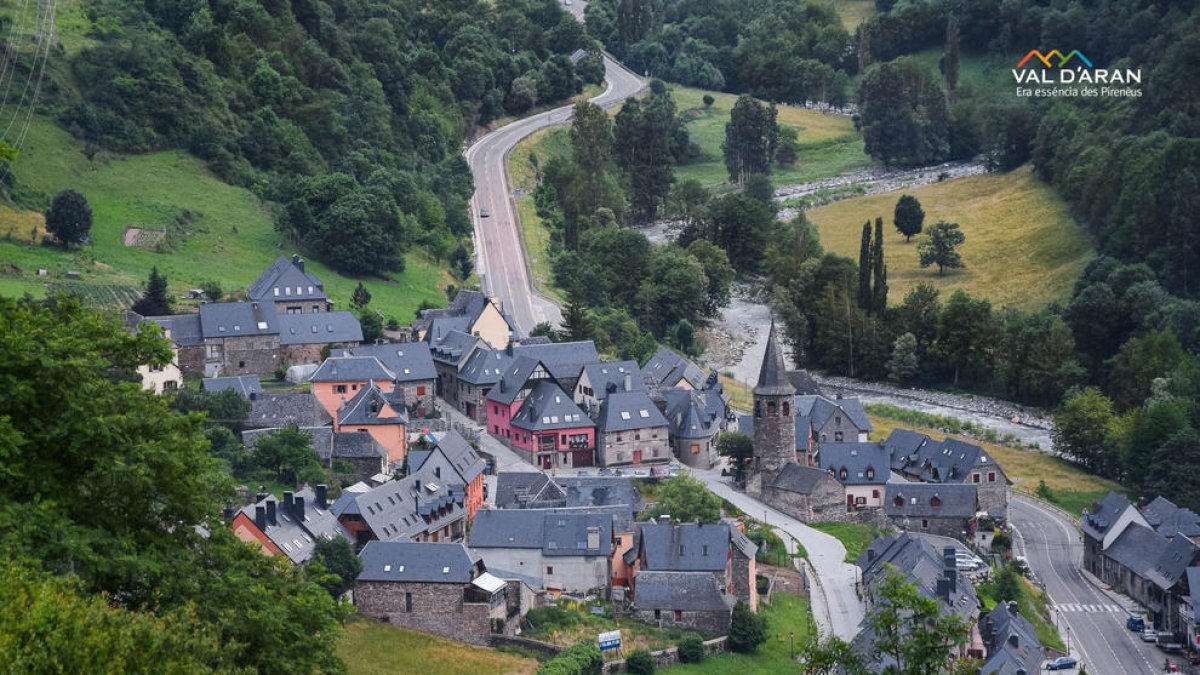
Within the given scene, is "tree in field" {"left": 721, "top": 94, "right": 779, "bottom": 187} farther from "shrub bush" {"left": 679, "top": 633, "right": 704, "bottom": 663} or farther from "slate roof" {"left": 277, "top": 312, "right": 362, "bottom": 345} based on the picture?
"shrub bush" {"left": 679, "top": 633, "right": 704, "bottom": 663}

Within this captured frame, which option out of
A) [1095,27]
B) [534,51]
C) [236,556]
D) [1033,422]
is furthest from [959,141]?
[236,556]

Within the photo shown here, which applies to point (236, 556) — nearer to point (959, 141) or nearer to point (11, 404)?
point (11, 404)

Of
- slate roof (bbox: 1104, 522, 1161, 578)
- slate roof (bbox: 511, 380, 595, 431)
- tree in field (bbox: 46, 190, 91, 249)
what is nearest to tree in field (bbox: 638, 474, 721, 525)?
slate roof (bbox: 511, 380, 595, 431)

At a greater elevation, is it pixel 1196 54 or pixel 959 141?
pixel 1196 54

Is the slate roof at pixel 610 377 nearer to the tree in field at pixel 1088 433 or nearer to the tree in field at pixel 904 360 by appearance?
the tree in field at pixel 1088 433

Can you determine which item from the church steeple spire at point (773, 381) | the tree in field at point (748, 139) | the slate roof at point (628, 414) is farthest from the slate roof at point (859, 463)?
the tree in field at point (748, 139)

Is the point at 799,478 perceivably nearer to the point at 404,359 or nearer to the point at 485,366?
the point at 485,366
